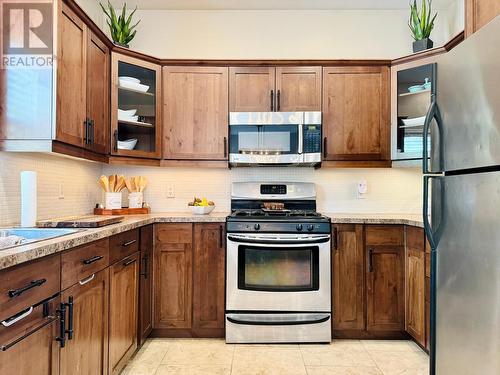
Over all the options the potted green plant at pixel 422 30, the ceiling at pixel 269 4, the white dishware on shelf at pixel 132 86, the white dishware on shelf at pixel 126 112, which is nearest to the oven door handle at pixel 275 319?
the white dishware on shelf at pixel 126 112

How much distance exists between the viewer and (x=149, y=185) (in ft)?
10.3

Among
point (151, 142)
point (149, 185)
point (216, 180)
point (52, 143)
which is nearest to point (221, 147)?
point (216, 180)

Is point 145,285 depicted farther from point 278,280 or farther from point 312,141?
point 312,141

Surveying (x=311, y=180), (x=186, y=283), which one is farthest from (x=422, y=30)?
(x=186, y=283)

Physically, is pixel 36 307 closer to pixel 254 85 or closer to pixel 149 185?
pixel 149 185

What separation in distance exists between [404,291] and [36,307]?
2368mm

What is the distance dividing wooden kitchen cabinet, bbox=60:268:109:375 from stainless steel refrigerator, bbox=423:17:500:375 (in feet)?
5.20

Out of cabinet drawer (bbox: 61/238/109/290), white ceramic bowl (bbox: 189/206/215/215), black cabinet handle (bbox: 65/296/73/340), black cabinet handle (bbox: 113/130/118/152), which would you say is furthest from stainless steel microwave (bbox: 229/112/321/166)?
black cabinet handle (bbox: 65/296/73/340)

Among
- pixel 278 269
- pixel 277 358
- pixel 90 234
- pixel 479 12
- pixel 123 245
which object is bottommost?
pixel 277 358

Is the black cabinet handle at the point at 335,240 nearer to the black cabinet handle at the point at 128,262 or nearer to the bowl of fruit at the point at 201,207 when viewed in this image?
the bowl of fruit at the point at 201,207

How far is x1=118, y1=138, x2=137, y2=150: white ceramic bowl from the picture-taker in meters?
2.67

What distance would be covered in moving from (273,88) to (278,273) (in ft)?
4.97

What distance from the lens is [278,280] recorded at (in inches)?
99.7

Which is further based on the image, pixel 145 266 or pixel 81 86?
pixel 145 266
